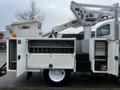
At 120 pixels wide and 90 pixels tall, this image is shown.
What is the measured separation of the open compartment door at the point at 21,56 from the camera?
25.4 ft

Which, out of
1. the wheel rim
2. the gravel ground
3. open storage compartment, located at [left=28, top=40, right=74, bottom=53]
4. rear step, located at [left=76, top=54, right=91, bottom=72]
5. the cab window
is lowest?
the gravel ground

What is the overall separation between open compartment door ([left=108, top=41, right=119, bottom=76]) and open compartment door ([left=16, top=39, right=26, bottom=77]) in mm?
2836

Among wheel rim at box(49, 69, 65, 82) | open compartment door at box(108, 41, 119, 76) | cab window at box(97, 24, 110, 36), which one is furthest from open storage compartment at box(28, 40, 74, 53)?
cab window at box(97, 24, 110, 36)

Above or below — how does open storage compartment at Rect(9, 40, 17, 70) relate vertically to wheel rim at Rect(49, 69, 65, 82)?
above

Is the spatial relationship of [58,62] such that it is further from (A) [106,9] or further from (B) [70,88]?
(A) [106,9]

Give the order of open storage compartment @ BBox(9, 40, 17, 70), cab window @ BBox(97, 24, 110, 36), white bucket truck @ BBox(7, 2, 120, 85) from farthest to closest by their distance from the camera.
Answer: cab window @ BBox(97, 24, 110, 36) < open storage compartment @ BBox(9, 40, 17, 70) < white bucket truck @ BBox(7, 2, 120, 85)

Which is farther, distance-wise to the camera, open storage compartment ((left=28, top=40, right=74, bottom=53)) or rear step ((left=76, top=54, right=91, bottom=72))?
rear step ((left=76, top=54, right=91, bottom=72))

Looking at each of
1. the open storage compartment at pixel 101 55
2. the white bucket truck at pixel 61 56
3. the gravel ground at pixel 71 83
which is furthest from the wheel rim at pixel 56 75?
the open storage compartment at pixel 101 55

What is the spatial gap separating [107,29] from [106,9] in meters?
1.46

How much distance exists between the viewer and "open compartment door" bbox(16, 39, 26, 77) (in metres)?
7.75

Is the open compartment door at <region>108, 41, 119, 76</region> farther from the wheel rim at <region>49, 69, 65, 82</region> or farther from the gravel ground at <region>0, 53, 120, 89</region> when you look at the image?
the wheel rim at <region>49, 69, 65, 82</region>

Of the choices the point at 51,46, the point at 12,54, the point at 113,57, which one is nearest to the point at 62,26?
the point at 51,46

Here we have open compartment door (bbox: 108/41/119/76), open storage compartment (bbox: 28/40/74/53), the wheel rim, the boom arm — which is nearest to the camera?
open compartment door (bbox: 108/41/119/76)

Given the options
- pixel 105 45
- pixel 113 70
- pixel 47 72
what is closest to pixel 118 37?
pixel 105 45
